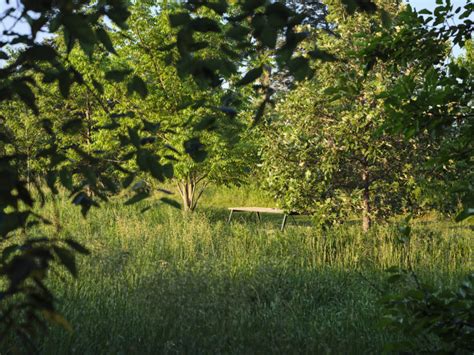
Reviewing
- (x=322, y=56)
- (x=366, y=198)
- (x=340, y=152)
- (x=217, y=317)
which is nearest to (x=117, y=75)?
(x=322, y=56)

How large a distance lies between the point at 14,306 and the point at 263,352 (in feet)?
10.2

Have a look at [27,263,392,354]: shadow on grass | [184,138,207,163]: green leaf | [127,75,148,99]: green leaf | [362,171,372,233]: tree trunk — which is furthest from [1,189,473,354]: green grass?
[127,75,148,99]: green leaf

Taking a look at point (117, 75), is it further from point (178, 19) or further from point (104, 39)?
point (178, 19)

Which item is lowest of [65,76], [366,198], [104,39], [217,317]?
[217,317]

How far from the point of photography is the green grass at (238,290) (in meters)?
4.74

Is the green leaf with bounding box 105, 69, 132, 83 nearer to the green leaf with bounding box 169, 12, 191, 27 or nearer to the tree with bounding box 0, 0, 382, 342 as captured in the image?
the tree with bounding box 0, 0, 382, 342

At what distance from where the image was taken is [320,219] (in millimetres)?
9703

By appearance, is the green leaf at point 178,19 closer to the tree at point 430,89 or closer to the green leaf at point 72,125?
the green leaf at point 72,125

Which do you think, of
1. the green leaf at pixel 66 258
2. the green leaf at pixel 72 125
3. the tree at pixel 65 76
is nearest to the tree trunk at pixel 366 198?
the tree at pixel 65 76

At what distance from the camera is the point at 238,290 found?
21.0ft

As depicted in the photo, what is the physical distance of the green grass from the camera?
474cm

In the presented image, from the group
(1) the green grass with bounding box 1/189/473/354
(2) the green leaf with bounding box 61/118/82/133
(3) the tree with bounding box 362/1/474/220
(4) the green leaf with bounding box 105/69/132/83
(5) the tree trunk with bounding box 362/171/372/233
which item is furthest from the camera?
(5) the tree trunk with bounding box 362/171/372/233

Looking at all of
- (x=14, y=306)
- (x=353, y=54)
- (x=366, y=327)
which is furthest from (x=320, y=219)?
(x=14, y=306)

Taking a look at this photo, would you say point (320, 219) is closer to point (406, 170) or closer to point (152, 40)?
point (406, 170)
